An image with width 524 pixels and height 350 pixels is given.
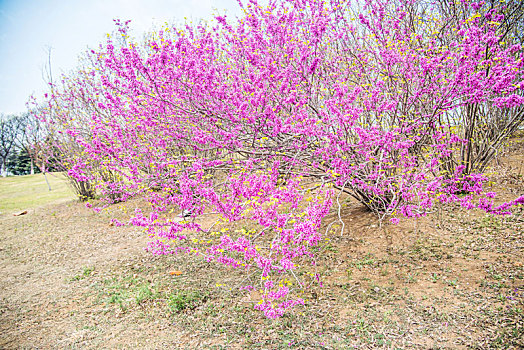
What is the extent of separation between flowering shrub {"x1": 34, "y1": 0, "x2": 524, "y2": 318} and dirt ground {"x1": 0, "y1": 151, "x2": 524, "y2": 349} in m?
0.46

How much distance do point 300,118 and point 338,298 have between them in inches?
94.9

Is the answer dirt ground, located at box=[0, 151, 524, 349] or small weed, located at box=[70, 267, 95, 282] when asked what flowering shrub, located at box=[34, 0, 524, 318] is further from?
small weed, located at box=[70, 267, 95, 282]

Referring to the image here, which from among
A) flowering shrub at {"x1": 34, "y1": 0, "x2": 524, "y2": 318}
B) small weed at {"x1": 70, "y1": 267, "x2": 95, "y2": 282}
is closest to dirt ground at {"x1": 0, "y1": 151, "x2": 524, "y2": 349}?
small weed at {"x1": 70, "y1": 267, "x2": 95, "y2": 282}

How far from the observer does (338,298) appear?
3908 mm

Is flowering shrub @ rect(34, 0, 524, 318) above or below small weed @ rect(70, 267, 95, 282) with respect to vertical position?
above

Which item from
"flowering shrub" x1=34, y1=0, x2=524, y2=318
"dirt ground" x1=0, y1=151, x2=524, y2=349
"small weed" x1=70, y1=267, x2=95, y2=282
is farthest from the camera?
"small weed" x1=70, y1=267, x2=95, y2=282

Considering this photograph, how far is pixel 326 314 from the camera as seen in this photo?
3.67 metres

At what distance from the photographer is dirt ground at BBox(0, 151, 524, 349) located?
325 centimetres

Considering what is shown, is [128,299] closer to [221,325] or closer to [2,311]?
[221,325]

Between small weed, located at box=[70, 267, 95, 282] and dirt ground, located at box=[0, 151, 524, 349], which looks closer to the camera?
dirt ground, located at box=[0, 151, 524, 349]

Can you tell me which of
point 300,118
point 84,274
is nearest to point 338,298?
point 300,118

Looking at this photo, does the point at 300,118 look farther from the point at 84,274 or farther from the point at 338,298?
the point at 84,274

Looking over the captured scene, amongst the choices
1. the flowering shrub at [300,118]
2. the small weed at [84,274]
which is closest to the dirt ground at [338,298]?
the small weed at [84,274]

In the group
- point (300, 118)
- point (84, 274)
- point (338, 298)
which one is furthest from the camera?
point (84, 274)
